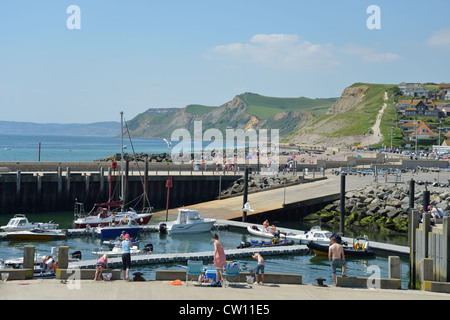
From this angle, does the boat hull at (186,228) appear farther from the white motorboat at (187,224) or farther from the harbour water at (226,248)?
the harbour water at (226,248)

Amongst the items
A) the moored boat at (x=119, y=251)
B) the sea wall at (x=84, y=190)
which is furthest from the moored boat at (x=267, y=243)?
the sea wall at (x=84, y=190)

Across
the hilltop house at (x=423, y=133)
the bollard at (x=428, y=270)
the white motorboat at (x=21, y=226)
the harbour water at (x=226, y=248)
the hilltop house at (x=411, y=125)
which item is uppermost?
the hilltop house at (x=411, y=125)

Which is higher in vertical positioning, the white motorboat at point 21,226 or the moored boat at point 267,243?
the white motorboat at point 21,226

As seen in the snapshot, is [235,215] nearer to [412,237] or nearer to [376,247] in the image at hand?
[376,247]

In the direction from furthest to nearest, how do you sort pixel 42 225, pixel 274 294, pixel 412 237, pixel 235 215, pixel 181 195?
pixel 181 195, pixel 235 215, pixel 42 225, pixel 412 237, pixel 274 294

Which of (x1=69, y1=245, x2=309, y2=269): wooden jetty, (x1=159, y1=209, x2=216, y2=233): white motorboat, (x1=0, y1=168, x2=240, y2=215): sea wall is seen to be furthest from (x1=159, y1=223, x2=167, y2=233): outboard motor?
(x1=0, y1=168, x2=240, y2=215): sea wall

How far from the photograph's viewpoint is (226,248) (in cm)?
3884

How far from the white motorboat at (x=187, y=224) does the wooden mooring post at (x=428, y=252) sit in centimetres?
2308

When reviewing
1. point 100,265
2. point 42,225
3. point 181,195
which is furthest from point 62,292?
point 181,195

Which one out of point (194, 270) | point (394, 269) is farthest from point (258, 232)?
point (194, 270)

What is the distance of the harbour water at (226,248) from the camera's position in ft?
106

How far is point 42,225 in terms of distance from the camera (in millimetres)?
41531
